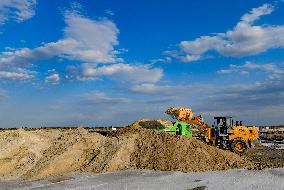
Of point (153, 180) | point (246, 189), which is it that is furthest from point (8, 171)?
point (246, 189)

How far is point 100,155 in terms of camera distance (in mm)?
24344

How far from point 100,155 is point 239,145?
11.3 metres

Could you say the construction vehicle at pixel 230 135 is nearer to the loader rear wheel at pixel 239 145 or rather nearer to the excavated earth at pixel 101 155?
the loader rear wheel at pixel 239 145

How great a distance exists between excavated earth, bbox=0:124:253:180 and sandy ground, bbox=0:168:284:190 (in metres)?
1.45

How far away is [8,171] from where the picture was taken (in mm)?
23094

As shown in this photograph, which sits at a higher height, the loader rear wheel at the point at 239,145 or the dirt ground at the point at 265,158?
the loader rear wheel at the point at 239,145

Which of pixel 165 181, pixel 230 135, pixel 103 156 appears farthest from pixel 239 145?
pixel 165 181

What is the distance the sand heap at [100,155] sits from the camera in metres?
23.0

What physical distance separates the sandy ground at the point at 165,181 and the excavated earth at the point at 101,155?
4.76ft

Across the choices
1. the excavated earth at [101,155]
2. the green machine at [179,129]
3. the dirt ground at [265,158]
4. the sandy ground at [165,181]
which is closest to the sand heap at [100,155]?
the excavated earth at [101,155]

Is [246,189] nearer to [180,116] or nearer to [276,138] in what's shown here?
[180,116]

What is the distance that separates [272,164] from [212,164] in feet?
13.2

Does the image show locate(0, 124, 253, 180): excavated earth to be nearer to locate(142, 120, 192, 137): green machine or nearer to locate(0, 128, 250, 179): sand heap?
locate(0, 128, 250, 179): sand heap

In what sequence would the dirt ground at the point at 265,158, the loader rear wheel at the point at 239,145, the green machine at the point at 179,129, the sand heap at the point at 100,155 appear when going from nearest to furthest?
the sand heap at the point at 100,155
the dirt ground at the point at 265,158
the loader rear wheel at the point at 239,145
the green machine at the point at 179,129
